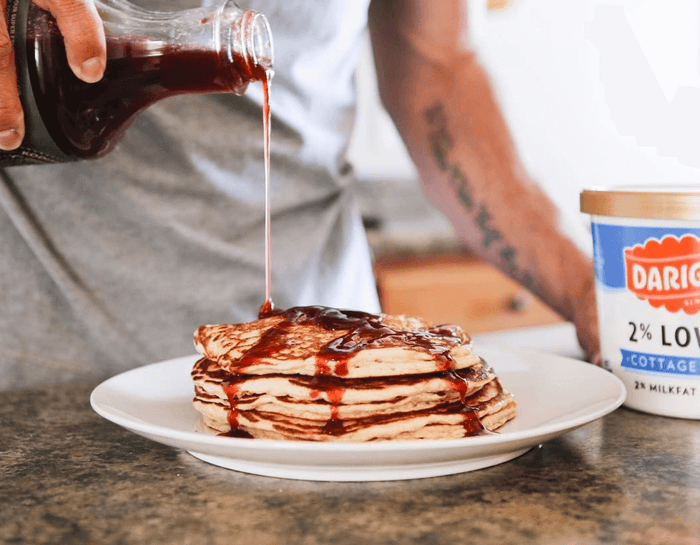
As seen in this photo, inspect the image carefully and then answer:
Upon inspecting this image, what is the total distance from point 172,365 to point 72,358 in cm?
45

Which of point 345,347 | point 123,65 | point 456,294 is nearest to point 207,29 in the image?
point 123,65

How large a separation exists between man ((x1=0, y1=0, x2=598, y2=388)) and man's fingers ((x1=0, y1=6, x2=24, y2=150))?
1.67 feet

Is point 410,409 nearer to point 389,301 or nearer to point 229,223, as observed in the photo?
point 229,223

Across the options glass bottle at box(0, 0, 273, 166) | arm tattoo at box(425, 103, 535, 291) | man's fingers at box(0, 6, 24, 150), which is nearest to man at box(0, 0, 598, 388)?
arm tattoo at box(425, 103, 535, 291)

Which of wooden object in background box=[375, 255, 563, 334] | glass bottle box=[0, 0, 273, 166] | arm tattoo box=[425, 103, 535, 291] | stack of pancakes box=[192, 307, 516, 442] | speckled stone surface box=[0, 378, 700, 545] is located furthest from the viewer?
wooden object in background box=[375, 255, 563, 334]

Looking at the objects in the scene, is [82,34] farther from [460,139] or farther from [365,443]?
[460,139]

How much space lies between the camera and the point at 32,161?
3.27 ft

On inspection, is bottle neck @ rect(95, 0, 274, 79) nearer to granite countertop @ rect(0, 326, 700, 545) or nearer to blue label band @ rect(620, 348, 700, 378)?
granite countertop @ rect(0, 326, 700, 545)

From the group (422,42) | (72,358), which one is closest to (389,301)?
(422,42)

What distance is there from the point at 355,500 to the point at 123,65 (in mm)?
614

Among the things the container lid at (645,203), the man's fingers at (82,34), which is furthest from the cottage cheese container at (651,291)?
the man's fingers at (82,34)

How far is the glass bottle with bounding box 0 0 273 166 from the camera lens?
92cm

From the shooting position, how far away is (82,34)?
898mm

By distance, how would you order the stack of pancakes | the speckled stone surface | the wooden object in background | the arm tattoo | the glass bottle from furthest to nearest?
the wooden object in background
the arm tattoo
the glass bottle
the stack of pancakes
the speckled stone surface
